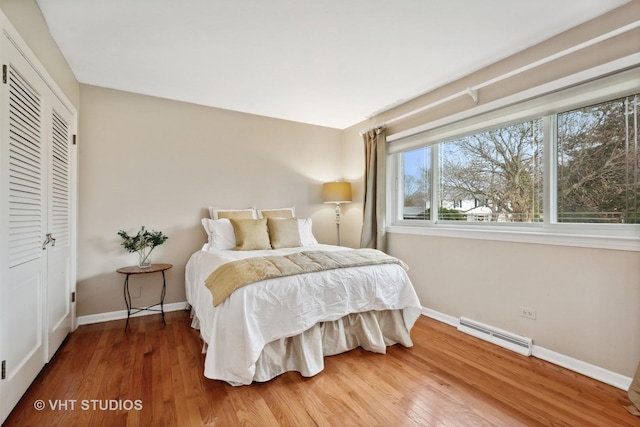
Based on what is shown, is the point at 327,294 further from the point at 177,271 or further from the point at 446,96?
the point at 446,96

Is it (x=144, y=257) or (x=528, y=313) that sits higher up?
(x=144, y=257)

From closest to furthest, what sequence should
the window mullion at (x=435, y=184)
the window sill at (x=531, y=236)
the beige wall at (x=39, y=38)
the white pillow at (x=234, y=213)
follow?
1. the beige wall at (x=39, y=38)
2. the window sill at (x=531, y=236)
3. the window mullion at (x=435, y=184)
4. the white pillow at (x=234, y=213)

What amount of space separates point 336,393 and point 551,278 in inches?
69.9

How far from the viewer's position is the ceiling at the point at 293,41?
192 cm

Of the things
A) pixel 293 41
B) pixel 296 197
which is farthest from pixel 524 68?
pixel 296 197

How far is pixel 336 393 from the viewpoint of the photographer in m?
1.80

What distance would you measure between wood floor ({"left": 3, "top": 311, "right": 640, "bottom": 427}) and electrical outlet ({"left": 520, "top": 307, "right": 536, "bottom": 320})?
1.03ft

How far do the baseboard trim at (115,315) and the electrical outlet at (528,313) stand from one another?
129 inches

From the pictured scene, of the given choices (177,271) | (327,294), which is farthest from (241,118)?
(327,294)

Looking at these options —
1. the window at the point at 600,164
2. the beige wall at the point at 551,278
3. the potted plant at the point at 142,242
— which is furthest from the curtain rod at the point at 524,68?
the potted plant at the point at 142,242

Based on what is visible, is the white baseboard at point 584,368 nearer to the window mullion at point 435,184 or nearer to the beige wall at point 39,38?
the window mullion at point 435,184

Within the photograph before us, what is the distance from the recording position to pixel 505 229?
8.50 feet

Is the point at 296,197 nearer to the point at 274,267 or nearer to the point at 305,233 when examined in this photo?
the point at 305,233

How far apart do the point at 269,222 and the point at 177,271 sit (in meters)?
1.18
